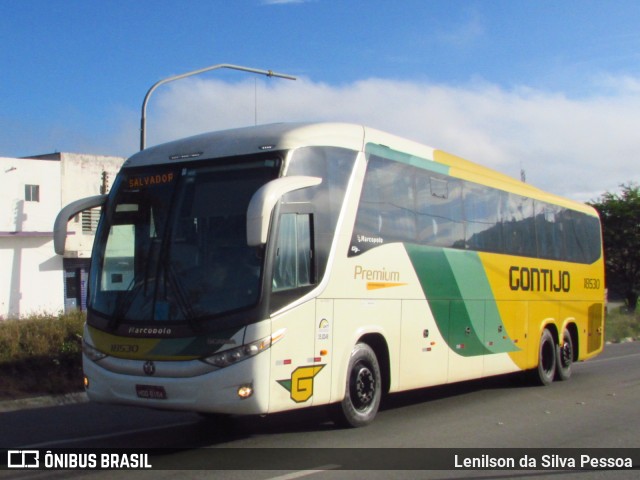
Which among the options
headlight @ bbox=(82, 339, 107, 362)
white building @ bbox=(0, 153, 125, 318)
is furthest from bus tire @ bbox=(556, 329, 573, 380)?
white building @ bbox=(0, 153, 125, 318)

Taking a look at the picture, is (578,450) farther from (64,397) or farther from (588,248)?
(588,248)

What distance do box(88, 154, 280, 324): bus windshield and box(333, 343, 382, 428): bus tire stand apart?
6.86ft

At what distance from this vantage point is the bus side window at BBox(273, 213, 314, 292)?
822cm

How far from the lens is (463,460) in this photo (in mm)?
8016

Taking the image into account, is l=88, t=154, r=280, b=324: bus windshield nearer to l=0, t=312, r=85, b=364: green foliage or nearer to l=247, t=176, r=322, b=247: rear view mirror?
l=247, t=176, r=322, b=247: rear view mirror

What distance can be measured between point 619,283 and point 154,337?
128 feet

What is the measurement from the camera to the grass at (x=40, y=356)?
499 inches

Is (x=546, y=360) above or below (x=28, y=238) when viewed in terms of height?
below

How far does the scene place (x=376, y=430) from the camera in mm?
9586

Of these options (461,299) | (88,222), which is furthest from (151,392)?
(88,222)

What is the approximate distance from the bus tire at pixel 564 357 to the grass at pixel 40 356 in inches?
368

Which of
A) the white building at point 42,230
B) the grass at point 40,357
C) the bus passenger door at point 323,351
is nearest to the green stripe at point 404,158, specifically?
the bus passenger door at point 323,351

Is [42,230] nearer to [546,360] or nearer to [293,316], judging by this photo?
[546,360]

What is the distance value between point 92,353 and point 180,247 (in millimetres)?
1607
